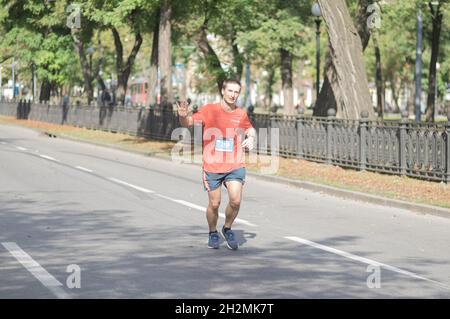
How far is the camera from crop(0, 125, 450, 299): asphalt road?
8414 mm

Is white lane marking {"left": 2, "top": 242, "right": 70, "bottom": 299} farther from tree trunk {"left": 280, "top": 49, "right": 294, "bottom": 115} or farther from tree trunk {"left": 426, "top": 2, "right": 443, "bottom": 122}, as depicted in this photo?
tree trunk {"left": 280, "top": 49, "right": 294, "bottom": 115}

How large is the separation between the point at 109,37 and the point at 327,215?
7130 centimetres

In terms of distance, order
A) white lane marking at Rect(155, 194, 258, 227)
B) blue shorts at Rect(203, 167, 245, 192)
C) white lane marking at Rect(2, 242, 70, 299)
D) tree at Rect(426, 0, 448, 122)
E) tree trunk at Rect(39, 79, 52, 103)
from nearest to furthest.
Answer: white lane marking at Rect(2, 242, 70, 299), blue shorts at Rect(203, 167, 245, 192), white lane marking at Rect(155, 194, 258, 227), tree at Rect(426, 0, 448, 122), tree trunk at Rect(39, 79, 52, 103)

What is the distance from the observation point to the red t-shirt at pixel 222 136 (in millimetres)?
10531

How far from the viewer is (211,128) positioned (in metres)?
10.6

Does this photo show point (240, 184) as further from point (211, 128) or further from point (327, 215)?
point (327, 215)

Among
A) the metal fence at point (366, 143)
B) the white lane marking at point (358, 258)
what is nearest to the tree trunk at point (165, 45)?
the metal fence at point (366, 143)

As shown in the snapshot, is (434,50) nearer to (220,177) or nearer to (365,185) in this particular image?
(365,185)

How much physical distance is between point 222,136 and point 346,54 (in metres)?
14.2

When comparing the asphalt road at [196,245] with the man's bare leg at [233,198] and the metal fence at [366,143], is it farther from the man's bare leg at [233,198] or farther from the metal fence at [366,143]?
the metal fence at [366,143]

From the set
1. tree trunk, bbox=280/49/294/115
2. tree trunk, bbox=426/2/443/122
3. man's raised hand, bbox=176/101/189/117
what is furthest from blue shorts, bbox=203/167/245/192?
tree trunk, bbox=280/49/294/115

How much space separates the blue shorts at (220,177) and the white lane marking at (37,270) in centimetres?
219

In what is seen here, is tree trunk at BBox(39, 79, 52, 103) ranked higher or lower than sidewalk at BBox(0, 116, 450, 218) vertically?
higher

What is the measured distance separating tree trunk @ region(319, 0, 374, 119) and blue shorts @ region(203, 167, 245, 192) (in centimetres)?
1355
